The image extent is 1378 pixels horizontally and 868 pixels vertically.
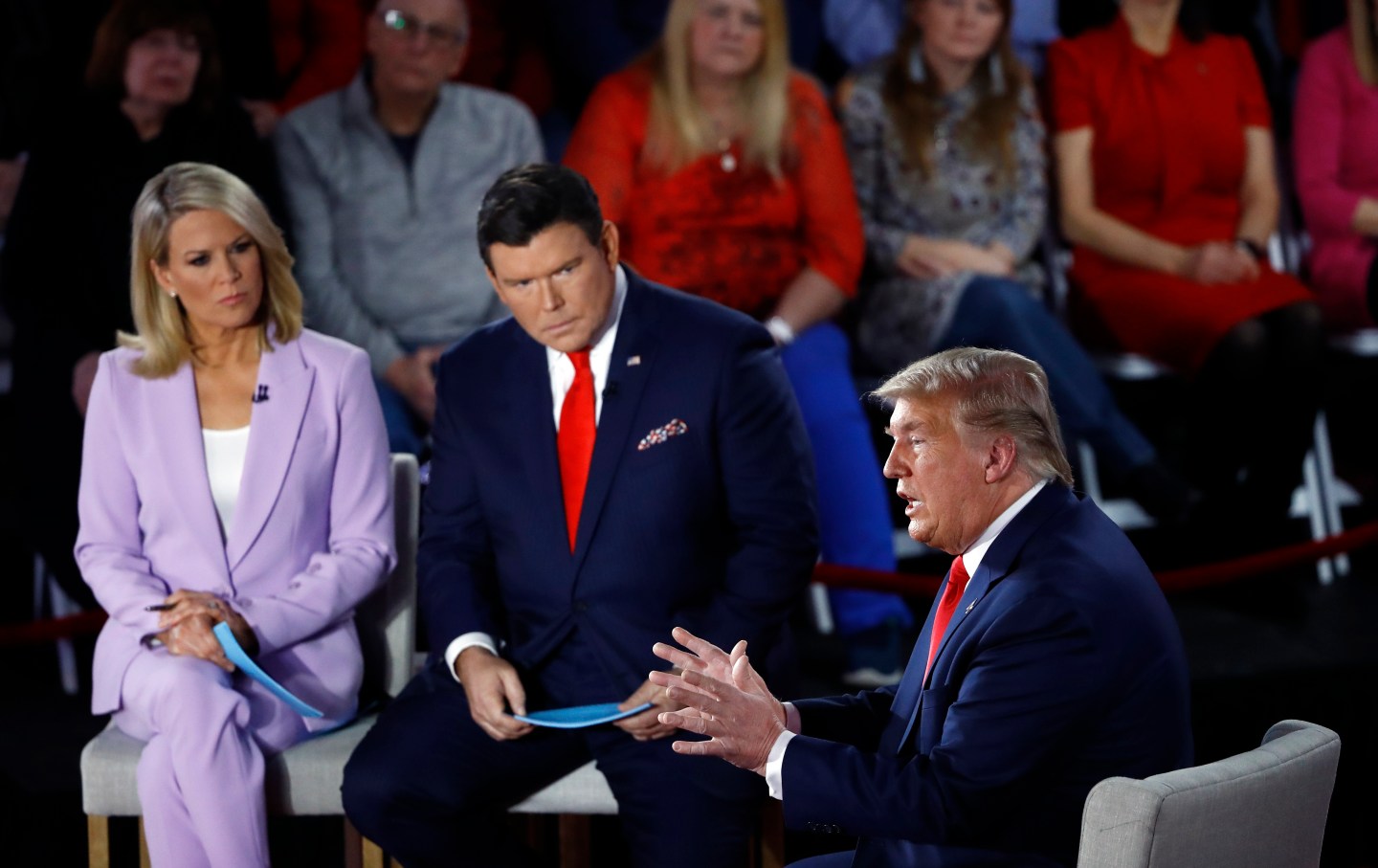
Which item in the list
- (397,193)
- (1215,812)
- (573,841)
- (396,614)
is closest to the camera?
(1215,812)

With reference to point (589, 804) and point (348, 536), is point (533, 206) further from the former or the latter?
point (589, 804)

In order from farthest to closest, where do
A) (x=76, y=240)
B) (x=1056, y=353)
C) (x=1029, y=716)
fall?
(x=1056, y=353) < (x=76, y=240) < (x=1029, y=716)

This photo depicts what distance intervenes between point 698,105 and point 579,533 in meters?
1.89

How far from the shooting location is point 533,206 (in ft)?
8.50

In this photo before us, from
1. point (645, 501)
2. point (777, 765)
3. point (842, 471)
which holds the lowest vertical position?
point (842, 471)

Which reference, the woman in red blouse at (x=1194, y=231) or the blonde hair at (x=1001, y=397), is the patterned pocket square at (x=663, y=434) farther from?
the woman in red blouse at (x=1194, y=231)

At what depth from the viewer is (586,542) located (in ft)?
8.72

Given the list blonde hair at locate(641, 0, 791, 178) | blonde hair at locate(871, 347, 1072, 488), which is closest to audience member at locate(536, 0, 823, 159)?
blonde hair at locate(641, 0, 791, 178)

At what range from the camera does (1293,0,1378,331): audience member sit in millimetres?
4855

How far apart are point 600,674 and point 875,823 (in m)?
0.86

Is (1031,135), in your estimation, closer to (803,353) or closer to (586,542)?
(803,353)

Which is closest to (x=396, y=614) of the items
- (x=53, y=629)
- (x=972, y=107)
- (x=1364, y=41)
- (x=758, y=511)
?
(x=758, y=511)

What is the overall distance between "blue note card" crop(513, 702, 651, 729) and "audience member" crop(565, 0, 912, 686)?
64.1 inches

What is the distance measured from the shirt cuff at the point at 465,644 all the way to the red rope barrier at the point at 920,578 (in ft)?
2.56
